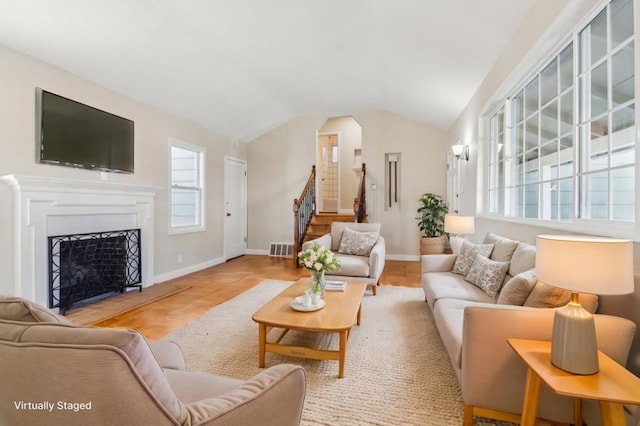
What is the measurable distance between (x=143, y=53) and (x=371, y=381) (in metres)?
3.91

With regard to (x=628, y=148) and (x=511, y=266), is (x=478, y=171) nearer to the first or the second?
(x=511, y=266)

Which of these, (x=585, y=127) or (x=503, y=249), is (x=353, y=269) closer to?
(x=503, y=249)

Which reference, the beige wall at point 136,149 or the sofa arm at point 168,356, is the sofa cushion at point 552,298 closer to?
the sofa arm at point 168,356

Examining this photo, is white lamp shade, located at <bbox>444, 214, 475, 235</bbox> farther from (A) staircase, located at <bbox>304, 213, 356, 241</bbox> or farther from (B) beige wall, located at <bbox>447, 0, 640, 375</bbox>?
(A) staircase, located at <bbox>304, 213, 356, 241</bbox>

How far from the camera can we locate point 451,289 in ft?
8.87

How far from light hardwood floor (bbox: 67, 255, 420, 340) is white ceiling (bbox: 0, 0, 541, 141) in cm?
262

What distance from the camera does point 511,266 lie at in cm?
248

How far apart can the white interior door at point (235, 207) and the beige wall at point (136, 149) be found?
216mm

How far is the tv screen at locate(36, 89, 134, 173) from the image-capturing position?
10.1 feet

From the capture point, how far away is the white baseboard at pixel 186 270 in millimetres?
4597

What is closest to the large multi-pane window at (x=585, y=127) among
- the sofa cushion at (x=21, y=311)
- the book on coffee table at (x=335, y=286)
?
the book on coffee table at (x=335, y=286)

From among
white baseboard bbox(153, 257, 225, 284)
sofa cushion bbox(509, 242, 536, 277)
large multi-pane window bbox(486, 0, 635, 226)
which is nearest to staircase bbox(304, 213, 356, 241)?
white baseboard bbox(153, 257, 225, 284)

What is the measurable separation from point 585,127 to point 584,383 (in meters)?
1.71

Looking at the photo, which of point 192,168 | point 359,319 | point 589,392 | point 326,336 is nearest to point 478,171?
point 359,319
